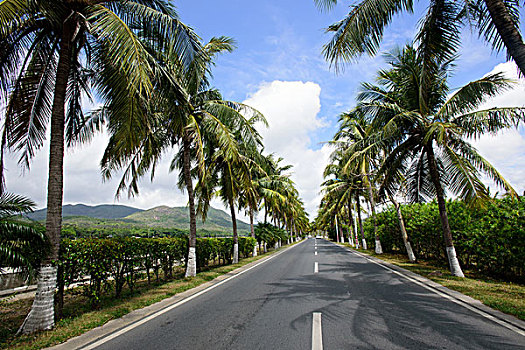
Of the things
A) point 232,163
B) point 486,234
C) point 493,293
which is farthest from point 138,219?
point 493,293

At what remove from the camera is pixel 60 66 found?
5.36m

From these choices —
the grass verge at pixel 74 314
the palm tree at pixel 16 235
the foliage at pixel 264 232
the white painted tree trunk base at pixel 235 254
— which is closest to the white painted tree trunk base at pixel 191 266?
the grass verge at pixel 74 314

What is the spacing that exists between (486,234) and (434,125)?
13.5ft

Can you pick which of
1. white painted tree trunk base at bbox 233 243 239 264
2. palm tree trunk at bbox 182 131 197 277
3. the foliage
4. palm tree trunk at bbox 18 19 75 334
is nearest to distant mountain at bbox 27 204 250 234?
palm tree trunk at bbox 18 19 75 334

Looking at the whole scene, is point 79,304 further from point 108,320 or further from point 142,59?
point 142,59

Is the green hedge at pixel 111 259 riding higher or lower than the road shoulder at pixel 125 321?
higher

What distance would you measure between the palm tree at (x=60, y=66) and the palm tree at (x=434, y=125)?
7524 millimetres

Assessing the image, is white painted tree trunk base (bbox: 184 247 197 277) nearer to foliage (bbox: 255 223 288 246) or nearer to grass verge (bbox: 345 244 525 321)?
grass verge (bbox: 345 244 525 321)

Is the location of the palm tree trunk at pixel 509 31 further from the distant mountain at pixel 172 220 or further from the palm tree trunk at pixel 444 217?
the distant mountain at pixel 172 220

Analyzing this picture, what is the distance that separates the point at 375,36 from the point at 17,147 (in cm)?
881

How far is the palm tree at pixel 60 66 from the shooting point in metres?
4.70

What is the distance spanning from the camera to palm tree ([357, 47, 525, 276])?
26.1 feet

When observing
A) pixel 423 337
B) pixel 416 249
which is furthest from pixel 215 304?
pixel 416 249

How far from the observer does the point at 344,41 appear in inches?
249
